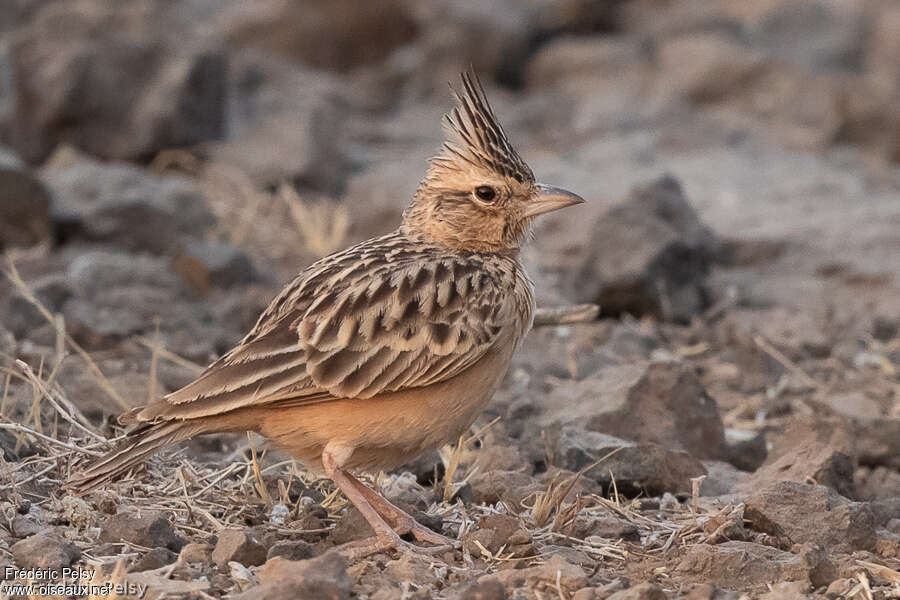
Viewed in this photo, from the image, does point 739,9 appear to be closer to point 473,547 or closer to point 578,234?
point 578,234

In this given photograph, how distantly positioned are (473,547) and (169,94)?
863 centimetres

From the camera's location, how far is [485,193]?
5742 millimetres

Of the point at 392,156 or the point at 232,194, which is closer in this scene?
the point at 232,194

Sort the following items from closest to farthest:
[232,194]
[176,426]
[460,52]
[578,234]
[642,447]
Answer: [176,426] < [642,447] < [578,234] < [232,194] < [460,52]

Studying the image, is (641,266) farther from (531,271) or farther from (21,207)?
(21,207)

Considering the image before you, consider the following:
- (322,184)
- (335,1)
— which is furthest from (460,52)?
(322,184)

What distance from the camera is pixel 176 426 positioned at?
486cm

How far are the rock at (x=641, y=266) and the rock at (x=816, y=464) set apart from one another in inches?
119

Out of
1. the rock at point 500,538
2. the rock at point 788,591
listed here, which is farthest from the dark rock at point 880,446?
the rock at point 500,538

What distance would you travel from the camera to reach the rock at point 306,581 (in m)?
4.10

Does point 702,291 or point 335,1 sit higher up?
point 335,1

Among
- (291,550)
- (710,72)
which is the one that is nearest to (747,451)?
(291,550)

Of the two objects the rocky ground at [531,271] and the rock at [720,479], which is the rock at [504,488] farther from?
the rock at [720,479]

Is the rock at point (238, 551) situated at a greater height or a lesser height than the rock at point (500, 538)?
greater
